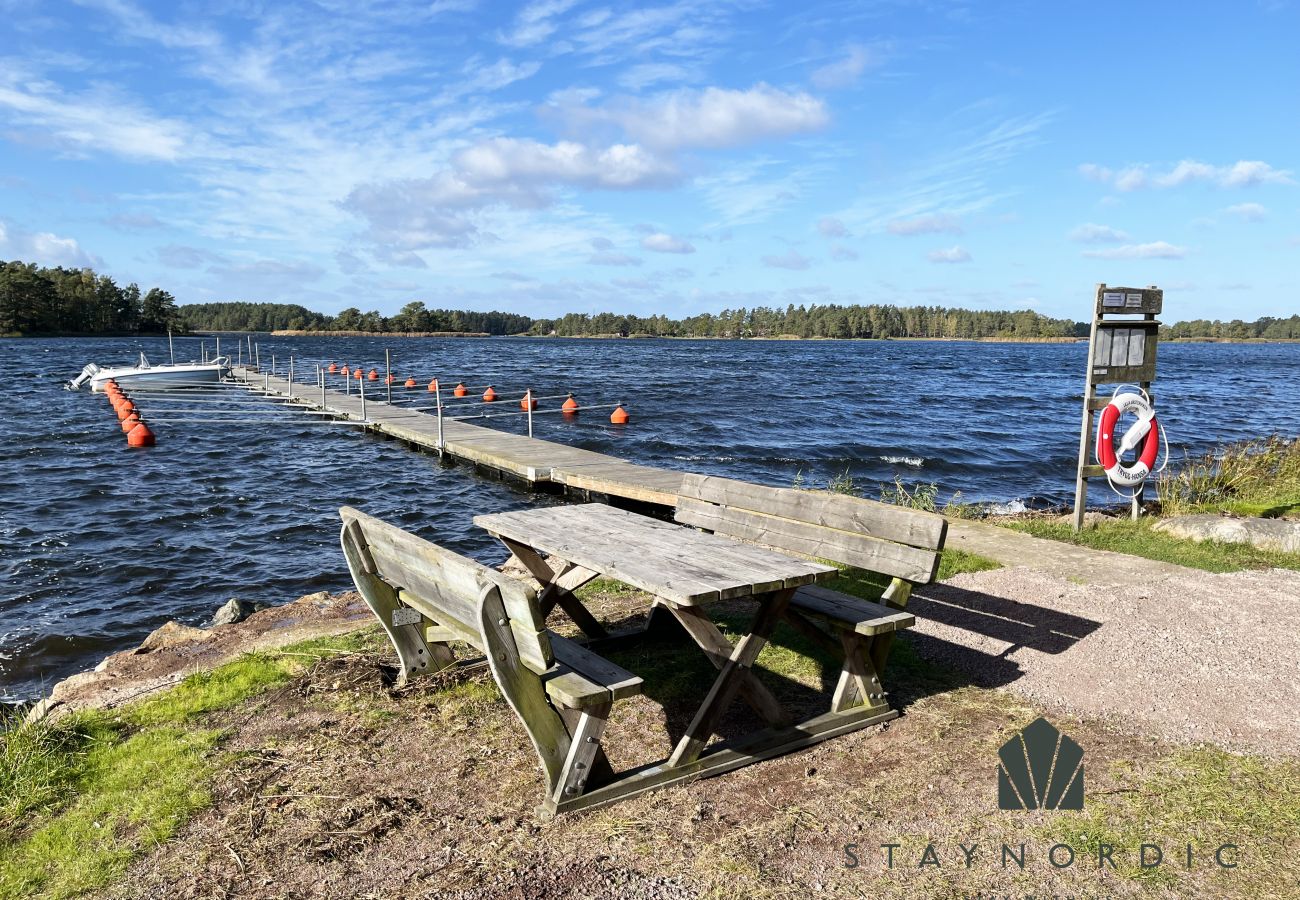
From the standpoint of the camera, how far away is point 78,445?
→ 2033cm

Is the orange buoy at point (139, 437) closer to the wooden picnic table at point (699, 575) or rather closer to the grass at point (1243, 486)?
the wooden picnic table at point (699, 575)

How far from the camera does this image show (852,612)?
4266 mm

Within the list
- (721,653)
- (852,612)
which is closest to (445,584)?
(721,653)

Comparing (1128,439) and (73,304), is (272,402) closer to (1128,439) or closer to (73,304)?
(1128,439)

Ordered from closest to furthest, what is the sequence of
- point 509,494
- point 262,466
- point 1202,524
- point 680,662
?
point 680,662 < point 1202,524 < point 509,494 < point 262,466

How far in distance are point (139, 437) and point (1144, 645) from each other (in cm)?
2137

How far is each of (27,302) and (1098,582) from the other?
12159 cm

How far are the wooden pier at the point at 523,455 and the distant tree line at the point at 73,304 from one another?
85.3 metres

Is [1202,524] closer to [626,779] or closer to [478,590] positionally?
[626,779]

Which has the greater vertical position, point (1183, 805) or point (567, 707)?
point (567, 707)

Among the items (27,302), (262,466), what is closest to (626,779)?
(262,466)

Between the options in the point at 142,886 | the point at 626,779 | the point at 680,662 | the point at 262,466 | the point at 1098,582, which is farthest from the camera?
the point at 262,466

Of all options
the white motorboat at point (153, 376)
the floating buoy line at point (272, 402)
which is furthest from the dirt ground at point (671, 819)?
the white motorboat at point (153, 376)

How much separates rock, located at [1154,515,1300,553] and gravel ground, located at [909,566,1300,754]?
35.3 inches
